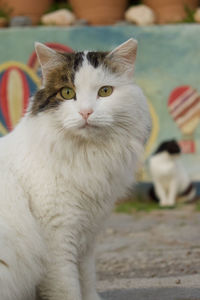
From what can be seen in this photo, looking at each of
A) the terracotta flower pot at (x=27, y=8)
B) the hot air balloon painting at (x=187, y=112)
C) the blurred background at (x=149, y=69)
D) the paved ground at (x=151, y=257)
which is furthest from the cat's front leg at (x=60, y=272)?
the terracotta flower pot at (x=27, y=8)

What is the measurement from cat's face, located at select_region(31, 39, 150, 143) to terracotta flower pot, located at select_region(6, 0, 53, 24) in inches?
243

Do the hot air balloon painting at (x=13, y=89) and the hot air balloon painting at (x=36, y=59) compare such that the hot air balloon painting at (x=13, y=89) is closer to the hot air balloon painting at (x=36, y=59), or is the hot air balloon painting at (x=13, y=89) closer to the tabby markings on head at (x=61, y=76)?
the hot air balloon painting at (x=36, y=59)

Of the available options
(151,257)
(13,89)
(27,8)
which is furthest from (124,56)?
(27,8)

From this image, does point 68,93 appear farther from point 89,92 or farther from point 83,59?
point 83,59

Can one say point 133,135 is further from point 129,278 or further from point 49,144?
point 129,278

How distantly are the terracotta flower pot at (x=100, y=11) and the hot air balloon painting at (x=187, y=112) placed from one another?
5.74 feet

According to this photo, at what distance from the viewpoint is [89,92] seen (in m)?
2.79

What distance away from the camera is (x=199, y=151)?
793 cm

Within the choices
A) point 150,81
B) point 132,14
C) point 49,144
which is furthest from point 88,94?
point 132,14

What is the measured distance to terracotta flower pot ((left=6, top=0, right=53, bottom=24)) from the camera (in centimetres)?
878

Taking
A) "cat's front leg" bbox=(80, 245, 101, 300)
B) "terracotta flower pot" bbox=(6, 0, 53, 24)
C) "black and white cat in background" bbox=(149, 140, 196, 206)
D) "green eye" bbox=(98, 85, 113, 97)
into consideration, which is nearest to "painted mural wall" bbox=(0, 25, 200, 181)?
"black and white cat in background" bbox=(149, 140, 196, 206)

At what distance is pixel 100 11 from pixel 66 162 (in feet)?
20.1

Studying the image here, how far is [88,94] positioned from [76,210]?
25.7 inches

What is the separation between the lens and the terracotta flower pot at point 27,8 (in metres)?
8.78
